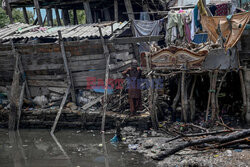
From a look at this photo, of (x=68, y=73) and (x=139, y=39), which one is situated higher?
(x=139, y=39)

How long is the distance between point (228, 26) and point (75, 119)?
21.3 feet

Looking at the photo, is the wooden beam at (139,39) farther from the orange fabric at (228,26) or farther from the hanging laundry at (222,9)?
the hanging laundry at (222,9)

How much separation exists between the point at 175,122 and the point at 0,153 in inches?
239

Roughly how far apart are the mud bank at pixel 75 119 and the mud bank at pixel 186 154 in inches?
32.1

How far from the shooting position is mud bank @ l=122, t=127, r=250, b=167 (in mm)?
6699

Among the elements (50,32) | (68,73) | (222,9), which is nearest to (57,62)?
(68,73)

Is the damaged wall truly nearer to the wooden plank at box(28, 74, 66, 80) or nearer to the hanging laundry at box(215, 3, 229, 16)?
the wooden plank at box(28, 74, 66, 80)

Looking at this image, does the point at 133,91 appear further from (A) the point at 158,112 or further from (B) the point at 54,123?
(B) the point at 54,123

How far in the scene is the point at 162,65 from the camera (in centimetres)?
972

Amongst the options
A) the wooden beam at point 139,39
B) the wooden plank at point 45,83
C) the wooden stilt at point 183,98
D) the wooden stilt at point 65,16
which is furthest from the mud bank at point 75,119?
the wooden stilt at point 65,16

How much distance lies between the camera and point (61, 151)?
9.24 meters

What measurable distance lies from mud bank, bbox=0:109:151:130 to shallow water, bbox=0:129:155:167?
12.5 inches

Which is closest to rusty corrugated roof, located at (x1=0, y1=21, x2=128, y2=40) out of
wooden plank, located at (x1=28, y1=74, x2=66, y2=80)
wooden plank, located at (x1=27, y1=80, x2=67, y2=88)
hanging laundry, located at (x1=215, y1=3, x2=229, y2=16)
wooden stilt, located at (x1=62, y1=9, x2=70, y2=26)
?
wooden plank, located at (x1=28, y1=74, x2=66, y2=80)

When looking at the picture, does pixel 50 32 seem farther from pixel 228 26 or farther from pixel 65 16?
pixel 228 26
